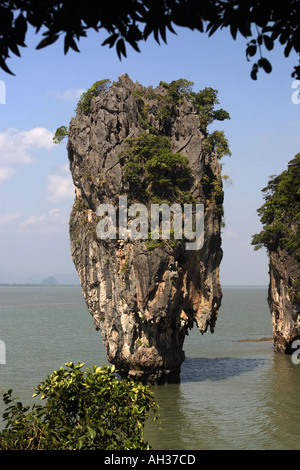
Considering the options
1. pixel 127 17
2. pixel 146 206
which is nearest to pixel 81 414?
pixel 127 17

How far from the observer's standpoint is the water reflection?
30.1 metres

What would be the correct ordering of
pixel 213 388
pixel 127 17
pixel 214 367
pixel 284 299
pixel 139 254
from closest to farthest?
pixel 127 17
pixel 139 254
pixel 213 388
pixel 214 367
pixel 284 299

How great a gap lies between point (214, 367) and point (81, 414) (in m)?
24.9

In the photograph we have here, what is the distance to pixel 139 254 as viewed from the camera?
25.8 metres

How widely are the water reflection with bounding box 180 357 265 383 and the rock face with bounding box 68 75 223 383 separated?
2.97 meters

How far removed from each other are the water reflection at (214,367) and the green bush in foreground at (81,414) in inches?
777

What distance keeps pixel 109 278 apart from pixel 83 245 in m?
2.49

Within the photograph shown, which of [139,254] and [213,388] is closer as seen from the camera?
[139,254]

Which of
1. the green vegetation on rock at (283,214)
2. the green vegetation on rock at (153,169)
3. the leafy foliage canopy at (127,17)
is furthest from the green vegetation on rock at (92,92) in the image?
the leafy foliage canopy at (127,17)

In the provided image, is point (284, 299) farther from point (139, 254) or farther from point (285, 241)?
point (139, 254)

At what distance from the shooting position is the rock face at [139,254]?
84.7 feet

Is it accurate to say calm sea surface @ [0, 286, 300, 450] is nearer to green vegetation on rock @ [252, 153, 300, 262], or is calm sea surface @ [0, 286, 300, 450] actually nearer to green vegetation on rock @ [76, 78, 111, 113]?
green vegetation on rock @ [252, 153, 300, 262]

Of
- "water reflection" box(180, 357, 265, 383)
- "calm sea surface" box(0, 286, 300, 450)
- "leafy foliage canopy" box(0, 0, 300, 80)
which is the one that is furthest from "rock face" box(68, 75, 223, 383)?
"leafy foliage canopy" box(0, 0, 300, 80)
